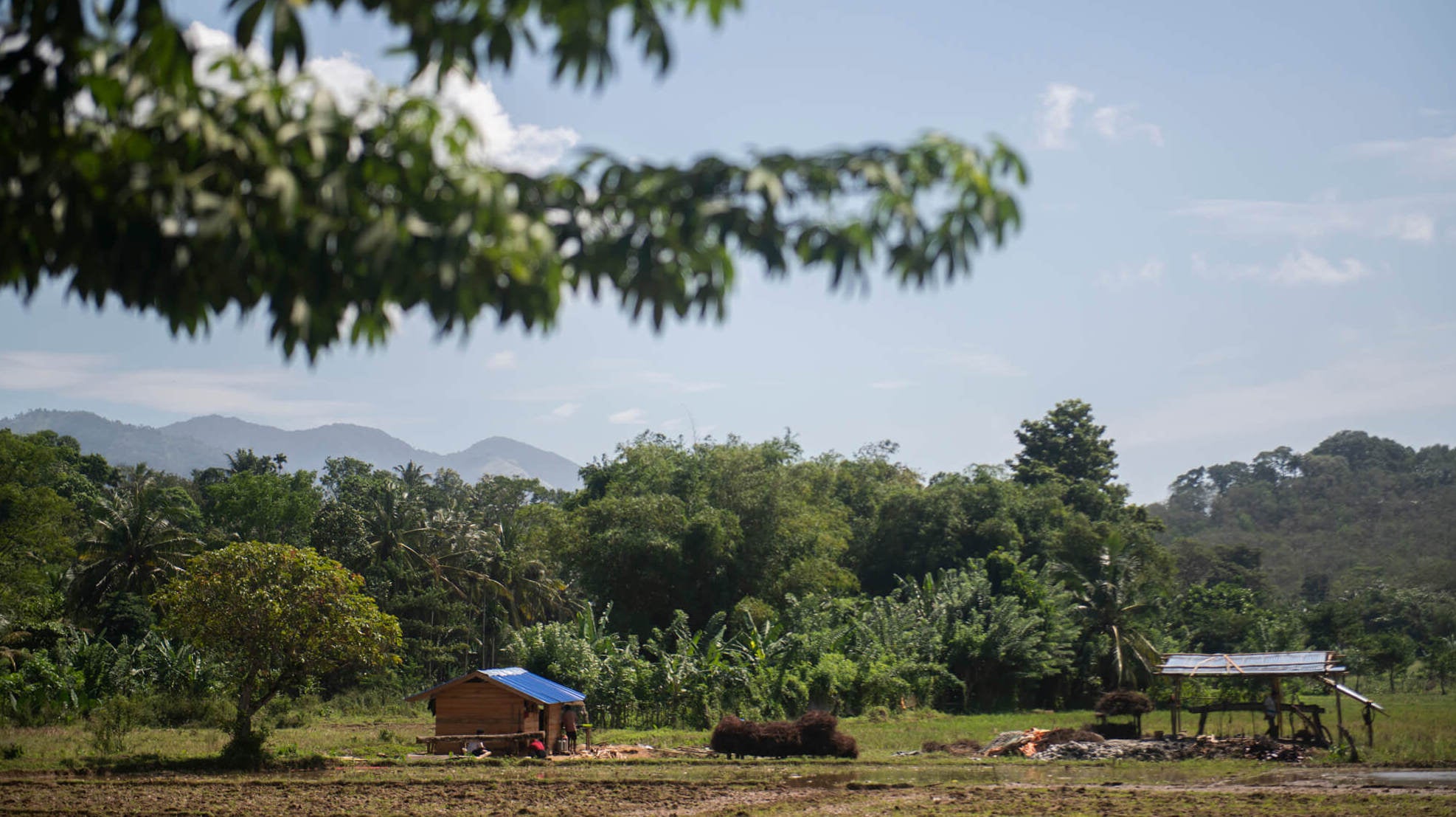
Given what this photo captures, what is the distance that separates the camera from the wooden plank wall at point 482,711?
21.3m

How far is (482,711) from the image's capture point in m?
21.5

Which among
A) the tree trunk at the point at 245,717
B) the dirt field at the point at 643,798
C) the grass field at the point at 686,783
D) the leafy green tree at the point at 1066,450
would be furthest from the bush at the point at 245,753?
the leafy green tree at the point at 1066,450

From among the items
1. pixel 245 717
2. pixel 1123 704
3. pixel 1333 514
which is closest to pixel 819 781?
pixel 1123 704

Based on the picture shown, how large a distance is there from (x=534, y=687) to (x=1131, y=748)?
11662mm

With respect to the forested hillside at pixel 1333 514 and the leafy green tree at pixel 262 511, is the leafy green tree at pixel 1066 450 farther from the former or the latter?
the leafy green tree at pixel 262 511

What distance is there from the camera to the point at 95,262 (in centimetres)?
400

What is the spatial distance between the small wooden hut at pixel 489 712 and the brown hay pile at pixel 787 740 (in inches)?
138

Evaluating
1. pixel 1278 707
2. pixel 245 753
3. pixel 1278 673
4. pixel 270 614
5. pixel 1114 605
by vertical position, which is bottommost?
pixel 245 753

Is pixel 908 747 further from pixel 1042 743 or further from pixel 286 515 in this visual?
pixel 286 515

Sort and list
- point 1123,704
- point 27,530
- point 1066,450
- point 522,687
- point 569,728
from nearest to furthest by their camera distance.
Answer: point 522,687 < point 569,728 < point 1123,704 < point 27,530 < point 1066,450

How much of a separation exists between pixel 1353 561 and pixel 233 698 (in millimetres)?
62359

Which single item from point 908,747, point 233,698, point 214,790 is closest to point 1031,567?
point 908,747

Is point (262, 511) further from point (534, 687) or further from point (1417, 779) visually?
point (1417, 779)

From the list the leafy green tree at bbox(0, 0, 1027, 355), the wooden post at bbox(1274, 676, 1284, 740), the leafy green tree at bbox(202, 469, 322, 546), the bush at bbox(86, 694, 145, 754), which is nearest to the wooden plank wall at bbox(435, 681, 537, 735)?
the bush at bbox(86, 694, 145, 754)
